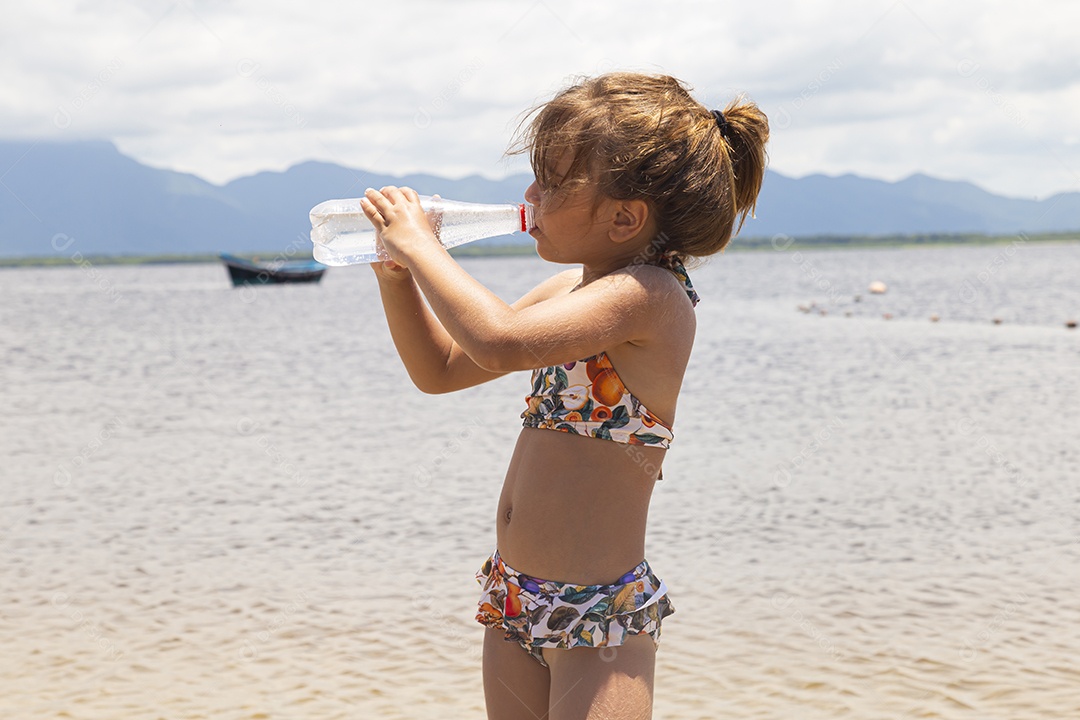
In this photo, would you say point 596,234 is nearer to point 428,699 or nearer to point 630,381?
point 630,381

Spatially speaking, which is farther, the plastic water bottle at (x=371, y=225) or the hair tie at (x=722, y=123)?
the plastic water bottle at (x=371, y=225)

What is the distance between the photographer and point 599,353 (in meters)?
1.90

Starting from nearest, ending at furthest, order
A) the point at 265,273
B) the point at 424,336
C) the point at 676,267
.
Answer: the point at 676,267
the point at 424,336
the point at 265,273

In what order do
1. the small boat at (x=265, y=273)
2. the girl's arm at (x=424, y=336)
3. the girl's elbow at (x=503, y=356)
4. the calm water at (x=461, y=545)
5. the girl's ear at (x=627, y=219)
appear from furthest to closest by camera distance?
the small boat at (x=265, y=273), the calm water at (x=461, y=545), the girl's arm at (x=424, y=336), the girl's ear at (x=627, y=219), the girl's elbow at (x=503, y=356)

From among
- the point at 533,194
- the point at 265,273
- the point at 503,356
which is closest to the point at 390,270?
the point at 533,194

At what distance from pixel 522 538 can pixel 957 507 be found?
259 inches

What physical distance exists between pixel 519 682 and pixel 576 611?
0.68 feet

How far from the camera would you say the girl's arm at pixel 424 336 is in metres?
2.09

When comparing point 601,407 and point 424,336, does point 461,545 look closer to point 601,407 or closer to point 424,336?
point 424,336

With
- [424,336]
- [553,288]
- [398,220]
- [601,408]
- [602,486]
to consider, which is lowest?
[602,486]

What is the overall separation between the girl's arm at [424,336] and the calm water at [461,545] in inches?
109

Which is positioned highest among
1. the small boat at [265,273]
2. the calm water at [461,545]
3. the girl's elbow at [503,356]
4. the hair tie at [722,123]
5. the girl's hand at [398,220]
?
the small boat at [265,273]

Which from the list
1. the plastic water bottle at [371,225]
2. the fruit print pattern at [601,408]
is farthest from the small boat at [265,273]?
the fruit print pattern at [601,408]

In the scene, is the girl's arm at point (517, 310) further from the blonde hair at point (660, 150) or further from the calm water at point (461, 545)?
the calm water at point (461, 545)
